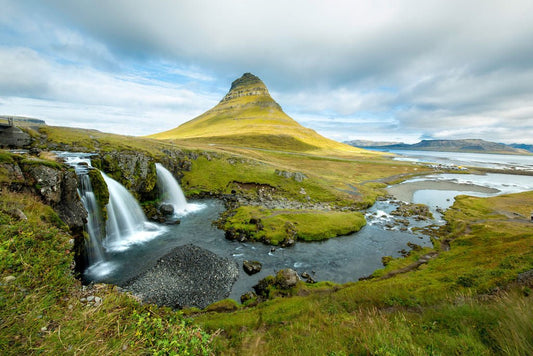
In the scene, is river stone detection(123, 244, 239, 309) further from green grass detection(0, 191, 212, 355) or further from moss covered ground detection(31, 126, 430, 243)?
green grass detection(0, 191, 212, 355)

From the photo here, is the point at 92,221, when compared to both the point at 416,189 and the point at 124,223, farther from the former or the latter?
the point at 416,189

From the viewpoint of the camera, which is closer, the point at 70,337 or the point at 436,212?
the point at 70,337

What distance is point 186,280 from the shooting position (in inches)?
916

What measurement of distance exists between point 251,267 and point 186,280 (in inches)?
301

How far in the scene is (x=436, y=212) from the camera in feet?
182

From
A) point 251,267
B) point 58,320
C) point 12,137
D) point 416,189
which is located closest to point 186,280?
point 251,267

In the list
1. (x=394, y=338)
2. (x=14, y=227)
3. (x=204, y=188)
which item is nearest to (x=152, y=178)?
(x=204, y=188)

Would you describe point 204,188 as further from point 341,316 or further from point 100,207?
point 341,316

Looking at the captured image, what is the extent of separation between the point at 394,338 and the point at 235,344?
7.58 m

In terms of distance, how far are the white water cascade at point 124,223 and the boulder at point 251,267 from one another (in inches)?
665

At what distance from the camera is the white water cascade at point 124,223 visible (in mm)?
30594

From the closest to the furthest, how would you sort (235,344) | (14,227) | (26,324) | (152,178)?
(26,324), (14,227), (235,344), (152,178)

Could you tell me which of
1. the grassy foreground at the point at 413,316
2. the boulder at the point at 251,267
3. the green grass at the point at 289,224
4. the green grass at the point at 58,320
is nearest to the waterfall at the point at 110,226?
the green grass at the point at 289,224

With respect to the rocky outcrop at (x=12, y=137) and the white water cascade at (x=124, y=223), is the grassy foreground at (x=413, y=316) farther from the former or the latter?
the rocky outcrop at (x=12, y=137)
